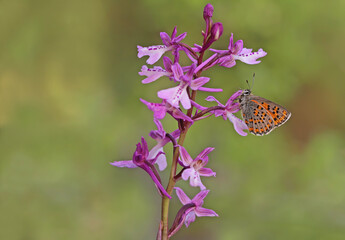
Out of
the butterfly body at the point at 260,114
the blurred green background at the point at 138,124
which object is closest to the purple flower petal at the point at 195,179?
the butterfly body at the point at 260,114

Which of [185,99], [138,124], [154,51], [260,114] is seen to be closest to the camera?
[185,99]

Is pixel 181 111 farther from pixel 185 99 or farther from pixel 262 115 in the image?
pixel 262 115

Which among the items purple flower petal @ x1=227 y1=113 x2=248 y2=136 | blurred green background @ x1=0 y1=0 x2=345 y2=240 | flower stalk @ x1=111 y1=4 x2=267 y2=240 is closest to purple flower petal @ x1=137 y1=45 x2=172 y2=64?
flower stalk @ x1=111 y1=4 x2=267 y2=240

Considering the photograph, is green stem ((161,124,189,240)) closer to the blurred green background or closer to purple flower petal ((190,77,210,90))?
purple flower petal ((190,77,210,90))

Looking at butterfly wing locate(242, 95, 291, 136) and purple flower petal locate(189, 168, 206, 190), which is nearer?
purple flower petal locate(189, 168, 206, 190)

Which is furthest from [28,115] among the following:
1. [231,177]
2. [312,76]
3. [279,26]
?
[312,76]

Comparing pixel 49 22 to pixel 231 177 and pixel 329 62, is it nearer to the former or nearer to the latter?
→ pixel 231 177

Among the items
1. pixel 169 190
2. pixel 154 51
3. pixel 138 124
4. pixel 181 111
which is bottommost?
pixel 169 190

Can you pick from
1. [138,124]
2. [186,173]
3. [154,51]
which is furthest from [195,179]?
[138,124]
